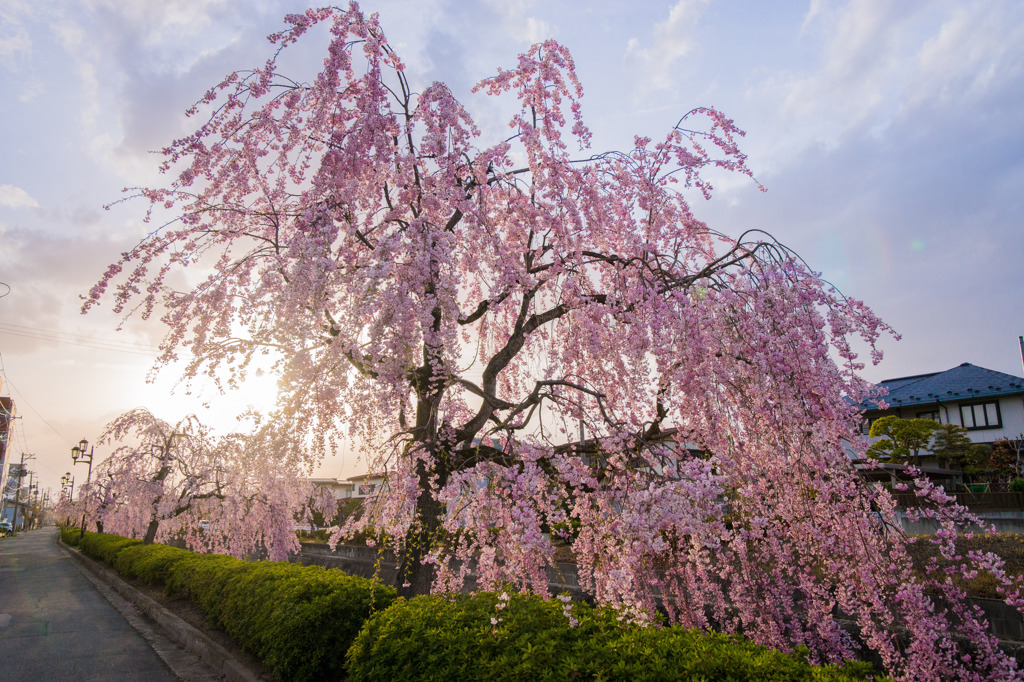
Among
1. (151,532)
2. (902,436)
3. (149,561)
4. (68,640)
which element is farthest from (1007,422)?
(151,532)

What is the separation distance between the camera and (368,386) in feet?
22.2

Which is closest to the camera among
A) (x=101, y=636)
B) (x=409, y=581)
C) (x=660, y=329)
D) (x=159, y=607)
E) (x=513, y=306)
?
(x=660, y=329)

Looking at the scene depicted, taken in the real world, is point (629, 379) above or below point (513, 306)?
below

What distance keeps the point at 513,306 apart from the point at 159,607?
34.1 feet

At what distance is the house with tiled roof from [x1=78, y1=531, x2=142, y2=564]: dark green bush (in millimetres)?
36341

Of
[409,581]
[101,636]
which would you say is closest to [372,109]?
[409,581]

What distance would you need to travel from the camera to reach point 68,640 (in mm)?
9938

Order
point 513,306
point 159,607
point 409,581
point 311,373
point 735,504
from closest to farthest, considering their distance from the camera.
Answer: point 311,373 → point 735,504 → point 409,581 → point 513,306 → point 159,607

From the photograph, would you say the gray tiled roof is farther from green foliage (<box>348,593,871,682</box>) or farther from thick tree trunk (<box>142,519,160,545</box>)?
thick tree trunk (<box>142,519,160,545</box>)

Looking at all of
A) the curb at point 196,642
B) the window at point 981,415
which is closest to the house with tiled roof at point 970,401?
the window at point 981,415

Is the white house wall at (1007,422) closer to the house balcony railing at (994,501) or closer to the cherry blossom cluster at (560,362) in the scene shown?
the house balcony railing at (994,501)

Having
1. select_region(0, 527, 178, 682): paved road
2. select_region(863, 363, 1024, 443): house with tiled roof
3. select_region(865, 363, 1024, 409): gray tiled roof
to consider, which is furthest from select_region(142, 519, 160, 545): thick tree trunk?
select_region(865, 363, 1024, 409): gray tiled roof

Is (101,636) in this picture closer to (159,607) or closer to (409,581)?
(159,607)

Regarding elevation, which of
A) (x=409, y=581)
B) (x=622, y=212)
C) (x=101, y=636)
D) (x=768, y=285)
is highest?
(x=622, y=212)
